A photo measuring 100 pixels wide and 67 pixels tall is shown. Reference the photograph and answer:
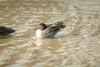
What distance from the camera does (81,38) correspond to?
464 inches

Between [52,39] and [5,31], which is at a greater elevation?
[5,31]

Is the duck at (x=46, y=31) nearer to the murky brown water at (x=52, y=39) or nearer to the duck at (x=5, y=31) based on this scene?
the murky brown water at (x=52, y=39)

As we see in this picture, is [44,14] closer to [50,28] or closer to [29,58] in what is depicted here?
[50,28]

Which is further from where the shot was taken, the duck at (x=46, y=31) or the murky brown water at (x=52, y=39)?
the duck at (x=46, y=31)

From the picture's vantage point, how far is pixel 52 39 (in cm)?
1166

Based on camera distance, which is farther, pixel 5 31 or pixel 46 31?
pixel 5 31

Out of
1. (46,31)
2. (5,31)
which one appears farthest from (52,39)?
(5,31)

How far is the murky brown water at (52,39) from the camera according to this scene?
9.45 metres

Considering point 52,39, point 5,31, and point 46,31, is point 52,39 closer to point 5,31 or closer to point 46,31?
point 46,31

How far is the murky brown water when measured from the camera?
945 centimetres

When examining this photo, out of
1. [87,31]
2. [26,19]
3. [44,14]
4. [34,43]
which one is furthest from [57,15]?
[34,43]

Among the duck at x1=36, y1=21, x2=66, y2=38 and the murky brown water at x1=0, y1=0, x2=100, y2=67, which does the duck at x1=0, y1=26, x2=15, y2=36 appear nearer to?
the murky brown water at x1=0, y1=0, x2=100, y2=67

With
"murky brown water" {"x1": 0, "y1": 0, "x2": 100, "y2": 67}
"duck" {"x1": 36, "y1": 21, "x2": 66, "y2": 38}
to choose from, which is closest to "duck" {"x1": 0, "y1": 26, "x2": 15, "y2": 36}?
"murky brown water" {"x1": 0, "y1": 0, "x2": 100, "y2": 67}

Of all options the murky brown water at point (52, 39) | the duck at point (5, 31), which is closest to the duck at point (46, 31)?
the murky brown water at point (52, 39)
